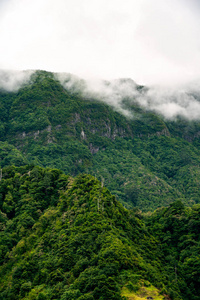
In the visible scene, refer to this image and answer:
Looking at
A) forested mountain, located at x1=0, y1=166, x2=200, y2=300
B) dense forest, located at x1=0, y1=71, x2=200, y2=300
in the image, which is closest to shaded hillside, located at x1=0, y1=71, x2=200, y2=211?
dense forest, located at x1=0, y1=71, x2=200, y2=300

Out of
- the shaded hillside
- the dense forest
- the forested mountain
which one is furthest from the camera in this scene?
the shaded hillside

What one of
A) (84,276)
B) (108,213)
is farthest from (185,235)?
(84,276)

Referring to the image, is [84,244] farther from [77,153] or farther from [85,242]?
[77,153]

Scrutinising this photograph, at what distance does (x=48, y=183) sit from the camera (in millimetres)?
102188

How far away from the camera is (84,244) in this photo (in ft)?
243

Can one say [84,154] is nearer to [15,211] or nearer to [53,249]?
[15,211]

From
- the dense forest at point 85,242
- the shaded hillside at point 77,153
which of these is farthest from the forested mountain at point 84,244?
the shaded hillside at point 77,153

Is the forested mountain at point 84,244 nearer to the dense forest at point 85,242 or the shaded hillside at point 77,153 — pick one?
the dense forest at point 85,242

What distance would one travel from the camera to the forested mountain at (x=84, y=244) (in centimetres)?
6538

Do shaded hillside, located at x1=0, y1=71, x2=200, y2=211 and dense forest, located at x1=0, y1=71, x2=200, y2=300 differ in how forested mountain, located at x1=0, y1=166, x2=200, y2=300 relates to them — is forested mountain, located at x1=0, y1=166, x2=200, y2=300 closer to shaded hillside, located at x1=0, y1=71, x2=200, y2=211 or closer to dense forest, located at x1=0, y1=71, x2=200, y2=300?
dense forest, located at x1=0, y1=71, x2=200, y2=300

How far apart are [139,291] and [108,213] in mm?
23671

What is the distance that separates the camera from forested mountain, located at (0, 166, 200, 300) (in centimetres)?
6538

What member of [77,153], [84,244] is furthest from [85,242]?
[77,153]

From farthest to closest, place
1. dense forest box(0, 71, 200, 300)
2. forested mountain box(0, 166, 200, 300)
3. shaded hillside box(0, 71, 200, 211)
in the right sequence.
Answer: shaded hillside box(0, 71, 200, 211) < dense forest box(0, 71, 200, 300) < forested mountain box(0, 166, 200, 300)
